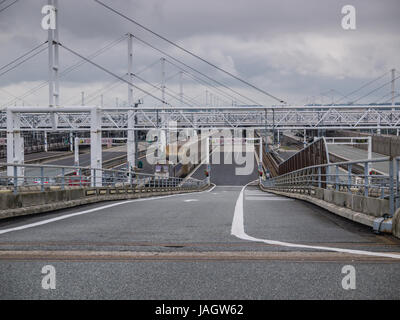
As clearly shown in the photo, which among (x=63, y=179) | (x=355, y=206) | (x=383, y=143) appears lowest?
(x=355, y=206)

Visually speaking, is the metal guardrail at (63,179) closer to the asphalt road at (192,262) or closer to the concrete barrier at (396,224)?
the asphalt road at (192,262)

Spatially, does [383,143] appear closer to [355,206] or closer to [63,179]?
[63,179]

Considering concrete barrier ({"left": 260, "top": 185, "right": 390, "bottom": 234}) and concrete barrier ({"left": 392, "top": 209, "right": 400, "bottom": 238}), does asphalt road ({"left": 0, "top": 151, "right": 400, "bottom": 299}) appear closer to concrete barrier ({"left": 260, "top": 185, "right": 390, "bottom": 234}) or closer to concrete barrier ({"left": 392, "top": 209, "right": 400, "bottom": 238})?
concrete barrier ({"left": 392, "top": 209, "right": 400, "bottom": 238})

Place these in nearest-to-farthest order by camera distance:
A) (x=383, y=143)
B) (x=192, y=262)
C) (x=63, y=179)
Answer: (x=192, y=262) → (x=63, y=179) → (x=383, y=143)

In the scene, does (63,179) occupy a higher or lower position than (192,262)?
higher

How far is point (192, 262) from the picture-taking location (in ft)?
20.1

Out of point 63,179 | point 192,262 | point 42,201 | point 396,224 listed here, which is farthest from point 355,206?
point 63,179

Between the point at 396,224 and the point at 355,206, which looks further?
the point at 355,206

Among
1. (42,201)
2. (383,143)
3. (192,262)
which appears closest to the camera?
(192,262)

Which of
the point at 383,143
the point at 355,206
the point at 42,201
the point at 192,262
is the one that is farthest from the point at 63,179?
the point at 383,143

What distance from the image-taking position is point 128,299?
4594 millimetres

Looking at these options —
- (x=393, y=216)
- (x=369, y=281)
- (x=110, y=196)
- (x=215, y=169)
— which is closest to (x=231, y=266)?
(x=369, y=281)

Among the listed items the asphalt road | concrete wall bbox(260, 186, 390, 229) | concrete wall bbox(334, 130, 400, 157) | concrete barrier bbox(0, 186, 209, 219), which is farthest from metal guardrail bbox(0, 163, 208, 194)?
concrete wall bbox(334, 130, 400, 157)
